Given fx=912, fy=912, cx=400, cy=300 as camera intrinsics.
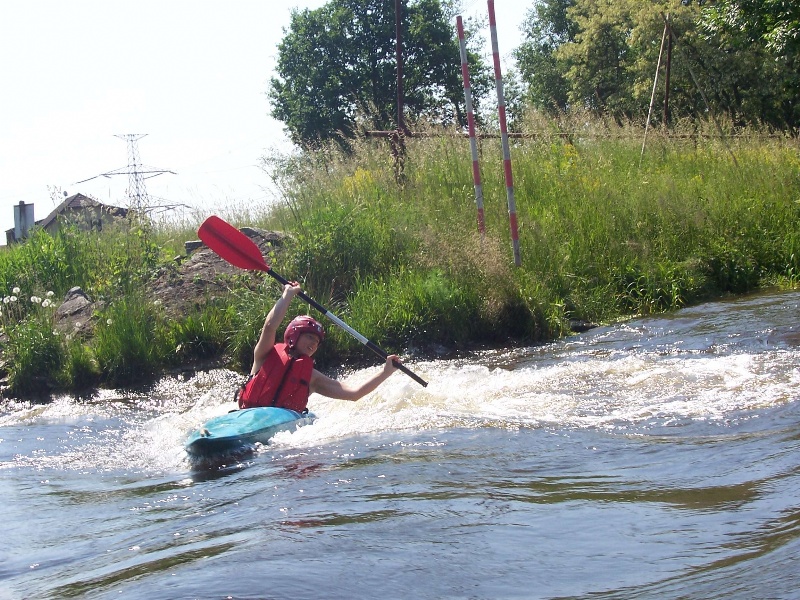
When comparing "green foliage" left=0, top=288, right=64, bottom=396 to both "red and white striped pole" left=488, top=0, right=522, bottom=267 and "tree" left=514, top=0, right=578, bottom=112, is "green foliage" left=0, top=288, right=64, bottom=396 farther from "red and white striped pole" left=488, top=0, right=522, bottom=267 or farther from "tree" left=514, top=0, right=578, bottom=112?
"tree" left=514, top=0, right=578, bottom=112

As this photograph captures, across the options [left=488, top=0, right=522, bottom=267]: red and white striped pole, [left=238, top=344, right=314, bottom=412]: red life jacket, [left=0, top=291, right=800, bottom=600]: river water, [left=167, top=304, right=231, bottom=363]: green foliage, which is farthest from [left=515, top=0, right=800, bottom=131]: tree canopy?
[left=238, top=344, right=314, bottom=412]: red life jacket

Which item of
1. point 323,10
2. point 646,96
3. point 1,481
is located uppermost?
point 323,10

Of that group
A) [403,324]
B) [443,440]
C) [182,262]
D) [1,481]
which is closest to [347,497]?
[443,440]

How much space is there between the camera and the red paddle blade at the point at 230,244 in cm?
739

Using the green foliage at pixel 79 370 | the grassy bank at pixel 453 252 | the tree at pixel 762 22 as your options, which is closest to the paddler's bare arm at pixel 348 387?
the grassy bank at pixel 453 252

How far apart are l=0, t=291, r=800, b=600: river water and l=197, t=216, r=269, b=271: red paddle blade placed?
1226 mm

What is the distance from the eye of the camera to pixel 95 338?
8.77 metres

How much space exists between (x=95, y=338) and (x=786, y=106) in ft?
72.0

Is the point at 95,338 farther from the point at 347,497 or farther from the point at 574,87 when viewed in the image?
the point at 574,87

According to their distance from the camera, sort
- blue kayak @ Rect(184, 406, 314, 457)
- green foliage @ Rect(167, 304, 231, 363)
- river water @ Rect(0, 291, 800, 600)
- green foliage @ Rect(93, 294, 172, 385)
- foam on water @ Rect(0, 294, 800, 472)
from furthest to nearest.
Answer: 1. green foliage @ Rect(167, 304, 231, 363)
2. green foliage @ Rect(93, 294, 172, 385)
3. foam on water @ Rect(0, 294, 800, 472)
4. blue kayak @ Rect(184, 406, 314, 457)
5. river water @ Rect(0, 291, 800, 600)

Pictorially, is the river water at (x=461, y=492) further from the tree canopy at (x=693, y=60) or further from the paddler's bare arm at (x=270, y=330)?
the tree canopy at (x=693, y=60)

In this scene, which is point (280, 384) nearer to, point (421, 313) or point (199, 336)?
point (421, 313)

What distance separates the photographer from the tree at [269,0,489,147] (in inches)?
1336

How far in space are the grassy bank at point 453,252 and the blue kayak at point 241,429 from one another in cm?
271
